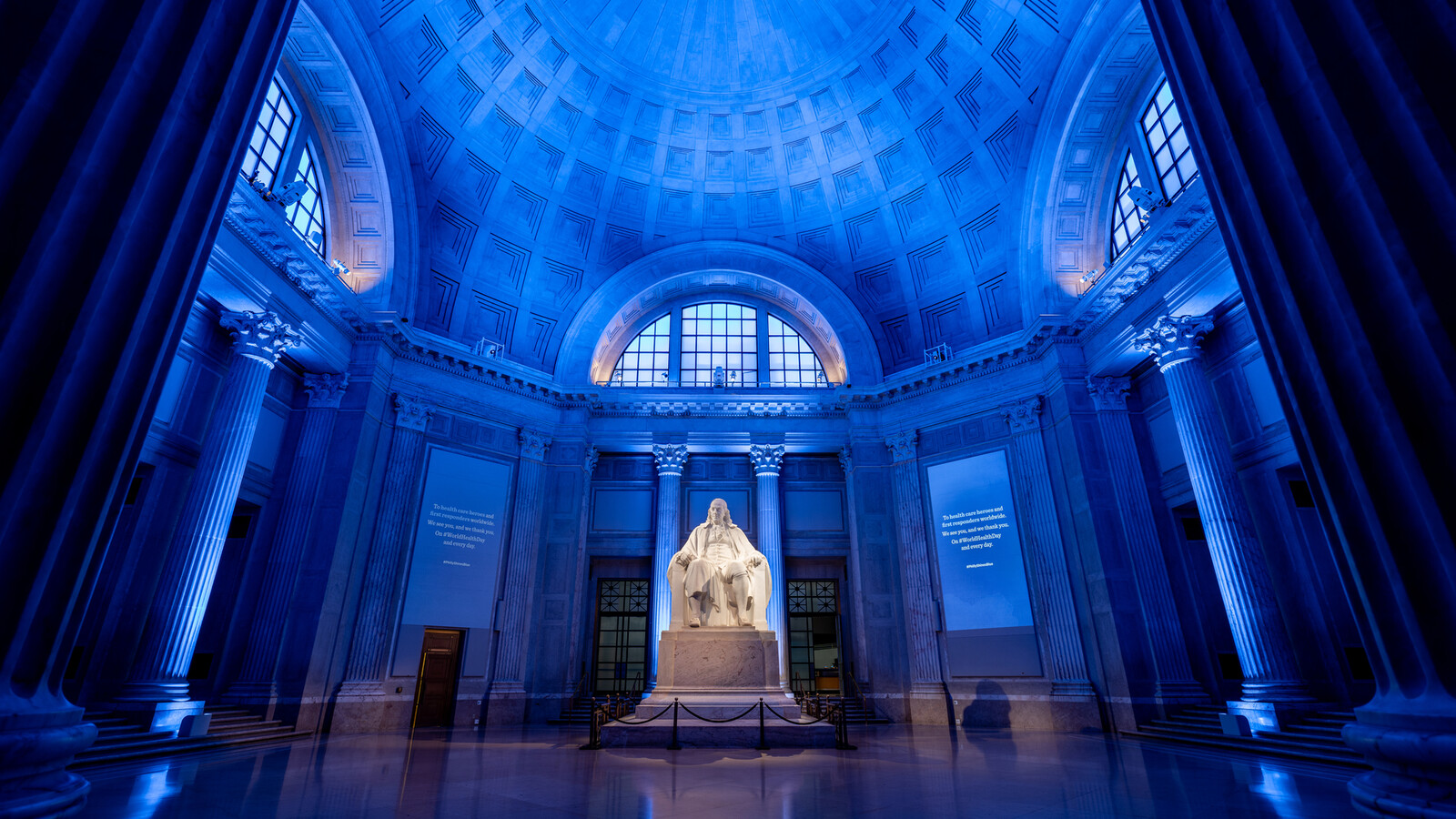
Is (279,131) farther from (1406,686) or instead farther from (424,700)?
(1406,686)

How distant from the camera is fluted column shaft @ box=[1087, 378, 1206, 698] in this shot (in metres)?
12.8

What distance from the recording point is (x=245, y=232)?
38.6 ft

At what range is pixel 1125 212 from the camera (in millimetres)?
15391

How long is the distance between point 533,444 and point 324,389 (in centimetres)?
523

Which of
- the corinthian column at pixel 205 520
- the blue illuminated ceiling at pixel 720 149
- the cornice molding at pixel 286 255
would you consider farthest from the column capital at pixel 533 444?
the corinthian column at pixel 205 520

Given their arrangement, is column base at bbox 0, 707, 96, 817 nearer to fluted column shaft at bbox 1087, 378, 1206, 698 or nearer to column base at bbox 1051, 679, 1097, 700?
fluted column shaft at bbox 1087, 378, 1206, 698

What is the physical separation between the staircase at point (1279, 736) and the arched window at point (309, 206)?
19482 mm

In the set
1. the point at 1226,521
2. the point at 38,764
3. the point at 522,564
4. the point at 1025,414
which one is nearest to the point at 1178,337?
the point at 1226,521

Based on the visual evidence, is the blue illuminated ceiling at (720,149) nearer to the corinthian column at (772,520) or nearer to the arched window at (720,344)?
the arched window at (720,344)

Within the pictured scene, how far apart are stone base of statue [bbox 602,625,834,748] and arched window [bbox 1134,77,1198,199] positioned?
12.1m

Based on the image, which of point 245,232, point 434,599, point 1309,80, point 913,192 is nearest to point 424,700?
point 434,599

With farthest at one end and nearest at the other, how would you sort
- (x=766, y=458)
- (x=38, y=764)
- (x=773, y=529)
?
(x=766, y=458), (x=773, y=529), (x=38, y=764)

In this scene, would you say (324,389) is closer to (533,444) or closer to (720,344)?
(533,444)

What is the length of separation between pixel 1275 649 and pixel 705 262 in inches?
655
